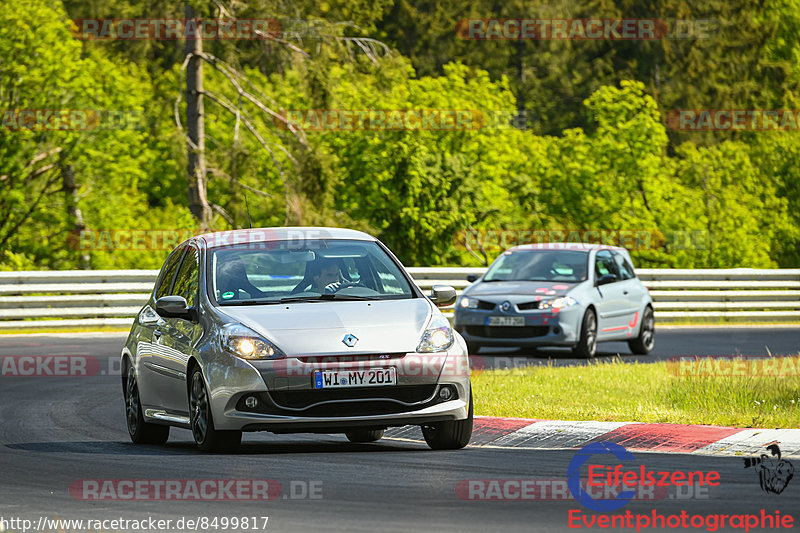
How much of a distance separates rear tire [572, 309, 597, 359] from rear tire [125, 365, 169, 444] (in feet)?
33.5

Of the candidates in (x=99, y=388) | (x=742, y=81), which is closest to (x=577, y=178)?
(x=742, y=81)

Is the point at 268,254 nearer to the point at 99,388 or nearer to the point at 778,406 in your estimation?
the point at 778,406

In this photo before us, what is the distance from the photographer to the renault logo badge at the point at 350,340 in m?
9.74

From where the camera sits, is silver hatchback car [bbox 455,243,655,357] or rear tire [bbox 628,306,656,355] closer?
silver hatchback car [bbox 455,243,655,357]

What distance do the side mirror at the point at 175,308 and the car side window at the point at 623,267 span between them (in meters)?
13.1

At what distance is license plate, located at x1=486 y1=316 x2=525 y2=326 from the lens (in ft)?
68.3

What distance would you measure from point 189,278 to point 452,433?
2369 mm

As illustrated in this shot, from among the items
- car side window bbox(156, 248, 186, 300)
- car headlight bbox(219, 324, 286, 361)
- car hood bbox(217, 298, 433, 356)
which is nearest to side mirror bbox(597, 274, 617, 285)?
car side window bbox(156, 248, 186, 300)

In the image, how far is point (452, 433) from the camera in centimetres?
1040

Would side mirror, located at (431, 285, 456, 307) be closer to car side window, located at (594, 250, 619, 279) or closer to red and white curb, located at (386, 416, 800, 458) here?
red and white curb, located at (386, 416, 800, 458)

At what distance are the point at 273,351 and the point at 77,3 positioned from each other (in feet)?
180

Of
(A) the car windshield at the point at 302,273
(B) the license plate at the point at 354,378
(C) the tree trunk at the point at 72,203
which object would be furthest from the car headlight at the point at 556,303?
(C) the tree trunk at the point at 72,203

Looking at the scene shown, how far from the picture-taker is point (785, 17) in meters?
57.4

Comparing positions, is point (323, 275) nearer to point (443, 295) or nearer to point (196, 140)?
point (443, 295)
